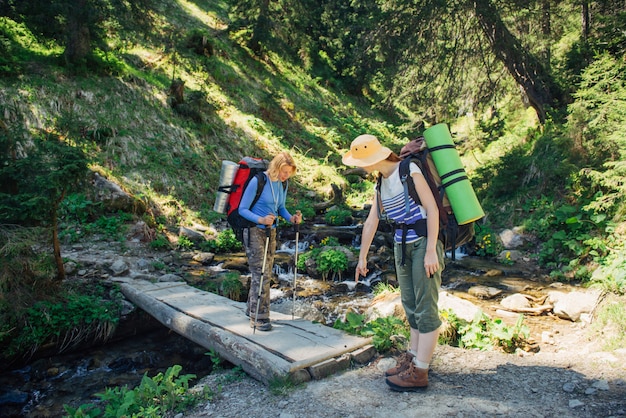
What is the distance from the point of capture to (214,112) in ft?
61.5

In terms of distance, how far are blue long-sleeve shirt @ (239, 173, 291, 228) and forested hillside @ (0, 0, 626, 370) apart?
3.31 meters

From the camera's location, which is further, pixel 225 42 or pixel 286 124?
pixel 225 42

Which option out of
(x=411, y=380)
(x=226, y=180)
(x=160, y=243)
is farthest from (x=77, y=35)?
(x=411, y=380)

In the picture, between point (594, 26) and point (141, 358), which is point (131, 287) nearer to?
point (141, 358)

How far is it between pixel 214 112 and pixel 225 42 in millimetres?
8811

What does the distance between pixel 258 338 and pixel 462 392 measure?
248cm

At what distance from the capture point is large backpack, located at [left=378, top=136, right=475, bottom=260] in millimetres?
3662

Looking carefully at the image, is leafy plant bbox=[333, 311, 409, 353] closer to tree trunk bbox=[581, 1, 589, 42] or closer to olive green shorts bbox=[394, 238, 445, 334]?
olive green shorts bbox=[394, 238, 445, 334]

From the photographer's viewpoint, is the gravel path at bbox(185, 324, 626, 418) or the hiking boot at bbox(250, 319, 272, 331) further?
the hiking boot at bbox(250, 319, 272, 331)

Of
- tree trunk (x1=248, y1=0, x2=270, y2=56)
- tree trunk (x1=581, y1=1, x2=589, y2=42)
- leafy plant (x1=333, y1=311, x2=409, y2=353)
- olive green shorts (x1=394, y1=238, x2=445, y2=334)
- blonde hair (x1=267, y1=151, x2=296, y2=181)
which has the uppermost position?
tree trunk (x1=248, y1=0, x2=270, y2=56)

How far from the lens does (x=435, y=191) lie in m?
3.70

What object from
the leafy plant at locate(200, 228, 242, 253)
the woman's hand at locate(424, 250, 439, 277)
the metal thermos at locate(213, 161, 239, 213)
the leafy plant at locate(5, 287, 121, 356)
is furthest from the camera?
the leafy plant at locate(200, 228, 242, 253)

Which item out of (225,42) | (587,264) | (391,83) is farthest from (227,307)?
(225,42)

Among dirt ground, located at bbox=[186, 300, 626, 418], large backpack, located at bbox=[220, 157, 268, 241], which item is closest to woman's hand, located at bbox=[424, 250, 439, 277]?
dirt ground, located at bbox=[186, 300, 626, 418]
